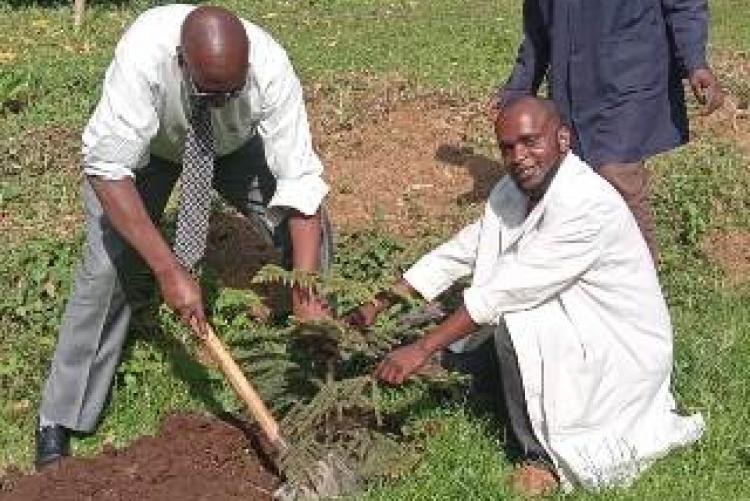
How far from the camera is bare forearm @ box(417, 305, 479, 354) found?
13.9 feet

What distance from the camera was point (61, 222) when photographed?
6.67 m

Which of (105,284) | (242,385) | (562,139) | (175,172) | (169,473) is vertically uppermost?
(562,139)

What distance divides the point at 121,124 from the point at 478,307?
4.37 feet

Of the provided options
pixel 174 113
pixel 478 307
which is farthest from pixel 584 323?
pixel 174 113

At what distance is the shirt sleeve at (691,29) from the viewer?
534cm

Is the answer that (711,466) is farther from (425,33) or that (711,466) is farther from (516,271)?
(425,33)

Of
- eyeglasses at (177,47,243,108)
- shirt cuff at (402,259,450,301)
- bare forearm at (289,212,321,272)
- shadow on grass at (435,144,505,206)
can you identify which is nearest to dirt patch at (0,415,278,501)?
bare forearm at (289,212,321,272)

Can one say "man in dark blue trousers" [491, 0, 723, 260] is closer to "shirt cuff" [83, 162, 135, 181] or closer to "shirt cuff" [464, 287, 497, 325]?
"shirt cuff" [464, 287, 497, 325]

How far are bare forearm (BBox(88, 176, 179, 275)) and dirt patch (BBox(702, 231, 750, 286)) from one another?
324 cm

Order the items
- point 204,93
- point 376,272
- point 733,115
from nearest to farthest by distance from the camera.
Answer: point 204,93, point 376,272, point 733,115

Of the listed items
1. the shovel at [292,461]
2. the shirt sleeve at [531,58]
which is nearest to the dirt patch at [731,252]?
the shirt sleeve at [531,58]

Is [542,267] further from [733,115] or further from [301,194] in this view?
[733,115]

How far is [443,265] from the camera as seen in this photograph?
4703mm

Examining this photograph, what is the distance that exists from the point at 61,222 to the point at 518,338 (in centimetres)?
321
